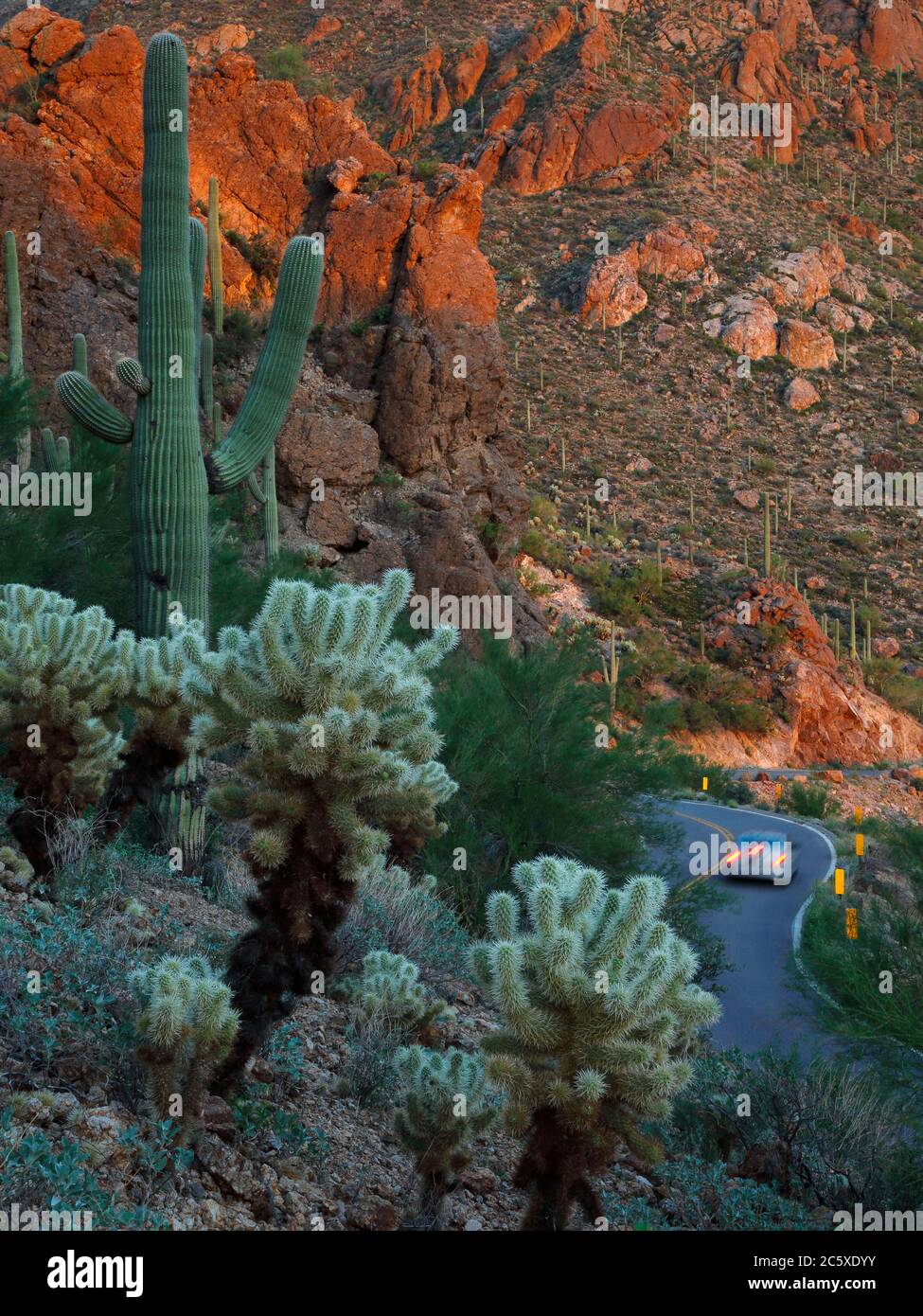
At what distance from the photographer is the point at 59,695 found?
238 inches

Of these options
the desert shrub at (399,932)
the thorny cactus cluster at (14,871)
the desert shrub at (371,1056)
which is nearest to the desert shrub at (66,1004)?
the thorny cactus cluster at (14,871)

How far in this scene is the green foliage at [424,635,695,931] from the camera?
1116 cm

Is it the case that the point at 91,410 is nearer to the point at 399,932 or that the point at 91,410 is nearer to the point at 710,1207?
the point at 399,932

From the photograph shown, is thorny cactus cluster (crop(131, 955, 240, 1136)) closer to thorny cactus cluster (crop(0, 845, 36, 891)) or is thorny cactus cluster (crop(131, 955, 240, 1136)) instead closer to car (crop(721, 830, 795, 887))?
thorny cactus cluster (crop(0, 845, 36, 891))

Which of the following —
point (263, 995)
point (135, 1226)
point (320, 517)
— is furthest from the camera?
point (320, 517)

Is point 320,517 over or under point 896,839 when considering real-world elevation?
over

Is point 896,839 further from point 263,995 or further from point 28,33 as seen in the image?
point 28,33

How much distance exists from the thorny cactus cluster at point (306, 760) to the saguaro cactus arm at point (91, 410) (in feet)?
17.9

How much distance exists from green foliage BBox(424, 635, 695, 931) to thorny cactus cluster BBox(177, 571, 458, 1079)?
568 cm

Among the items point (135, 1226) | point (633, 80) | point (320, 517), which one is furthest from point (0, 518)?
point (633, 80)

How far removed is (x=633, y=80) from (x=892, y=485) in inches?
1362

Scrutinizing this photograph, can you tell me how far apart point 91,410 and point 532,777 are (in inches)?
217

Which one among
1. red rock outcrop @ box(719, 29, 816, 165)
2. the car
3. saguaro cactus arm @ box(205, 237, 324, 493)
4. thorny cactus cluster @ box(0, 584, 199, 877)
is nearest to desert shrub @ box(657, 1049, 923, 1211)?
thorny cactus cluster @ box(0, 584, 199, 877)
